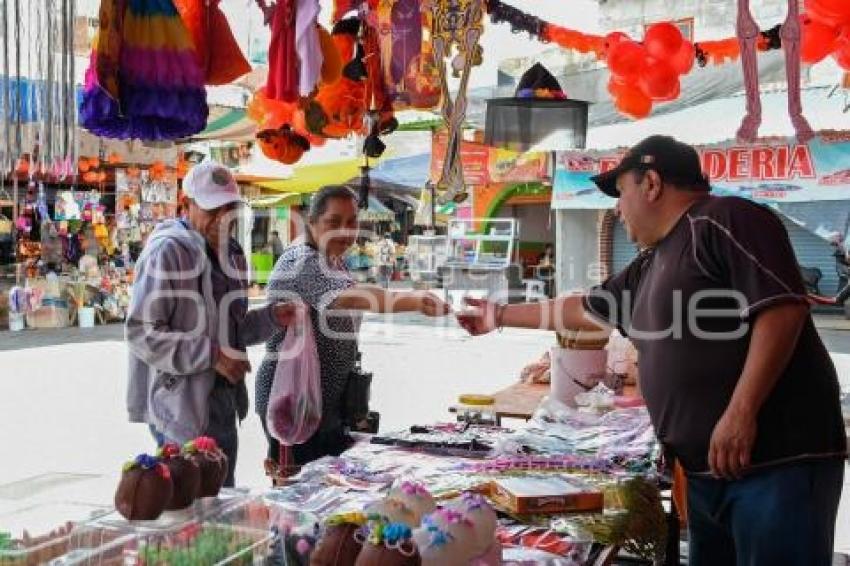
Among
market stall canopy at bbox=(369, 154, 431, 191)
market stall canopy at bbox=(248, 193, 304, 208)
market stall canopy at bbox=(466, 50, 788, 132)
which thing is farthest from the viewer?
market stall canopy at bbox=(248, 193, 304, 208)

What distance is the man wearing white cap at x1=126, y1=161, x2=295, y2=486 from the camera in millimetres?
2758

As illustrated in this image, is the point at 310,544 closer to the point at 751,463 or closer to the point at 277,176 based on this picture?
the point at 751,463

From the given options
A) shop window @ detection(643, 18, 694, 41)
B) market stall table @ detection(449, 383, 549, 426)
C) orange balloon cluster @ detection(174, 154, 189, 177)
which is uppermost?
shop window @ detection(643, 18, 694, 41)

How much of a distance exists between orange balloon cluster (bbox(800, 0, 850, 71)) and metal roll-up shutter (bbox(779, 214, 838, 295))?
26.3ft

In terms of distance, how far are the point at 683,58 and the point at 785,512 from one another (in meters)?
3.70

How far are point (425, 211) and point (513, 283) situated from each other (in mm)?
4287

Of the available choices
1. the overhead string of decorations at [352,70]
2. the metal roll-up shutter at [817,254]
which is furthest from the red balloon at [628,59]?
the metal roll-up shutter at [817,254]

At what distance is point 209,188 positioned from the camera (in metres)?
2.90

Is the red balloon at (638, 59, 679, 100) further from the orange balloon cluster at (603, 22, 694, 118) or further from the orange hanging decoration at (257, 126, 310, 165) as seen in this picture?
the orange hanging decoration at (257, 126, 310, 165)

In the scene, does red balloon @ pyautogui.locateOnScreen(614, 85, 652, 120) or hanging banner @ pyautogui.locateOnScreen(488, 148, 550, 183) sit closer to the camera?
red balloon @ pyautogui.locateOnScreen(614, 85, 652, 120)

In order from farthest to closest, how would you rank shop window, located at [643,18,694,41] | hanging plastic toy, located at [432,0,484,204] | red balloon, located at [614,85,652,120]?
shop window, located at [643,18,694,41], red balloon, located at [614,85,652,120], hanging plastic toy, located at [432,0,484,204]

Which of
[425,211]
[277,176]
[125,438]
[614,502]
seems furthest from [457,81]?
[277,176]

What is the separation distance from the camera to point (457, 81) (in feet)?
12.5

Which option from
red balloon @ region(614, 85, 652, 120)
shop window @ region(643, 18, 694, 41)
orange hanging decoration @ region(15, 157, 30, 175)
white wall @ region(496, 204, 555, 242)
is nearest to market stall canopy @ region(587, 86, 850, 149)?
shop window @ region(643, 18, 694, 41)
